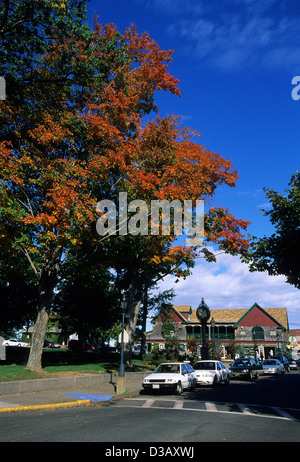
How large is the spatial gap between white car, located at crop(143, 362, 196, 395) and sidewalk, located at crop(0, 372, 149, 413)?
Result: 1.12 meters

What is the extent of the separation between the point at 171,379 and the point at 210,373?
5010 mm

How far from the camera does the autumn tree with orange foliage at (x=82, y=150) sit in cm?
1505

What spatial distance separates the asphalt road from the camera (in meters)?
6.99

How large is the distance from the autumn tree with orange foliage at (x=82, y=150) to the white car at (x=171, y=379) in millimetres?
5287

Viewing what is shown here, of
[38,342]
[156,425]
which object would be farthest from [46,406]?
[38,342]

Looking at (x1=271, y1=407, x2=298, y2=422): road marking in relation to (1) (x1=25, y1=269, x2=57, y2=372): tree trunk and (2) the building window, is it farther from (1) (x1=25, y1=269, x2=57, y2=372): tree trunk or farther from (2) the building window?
Result: (2) the building window

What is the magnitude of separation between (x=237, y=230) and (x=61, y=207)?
11380 mm

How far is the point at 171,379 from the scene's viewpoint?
15602 millimetres

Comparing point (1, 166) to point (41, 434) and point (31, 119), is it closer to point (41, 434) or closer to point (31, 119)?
point (31, 119)

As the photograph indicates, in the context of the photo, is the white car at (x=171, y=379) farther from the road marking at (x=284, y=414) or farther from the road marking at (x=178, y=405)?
the road marking at (x=284, y=414)

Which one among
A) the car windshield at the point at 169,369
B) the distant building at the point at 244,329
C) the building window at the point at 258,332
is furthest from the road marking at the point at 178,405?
the building window at the point at 258,332

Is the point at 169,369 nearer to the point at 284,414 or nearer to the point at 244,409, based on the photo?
the point at 244,409

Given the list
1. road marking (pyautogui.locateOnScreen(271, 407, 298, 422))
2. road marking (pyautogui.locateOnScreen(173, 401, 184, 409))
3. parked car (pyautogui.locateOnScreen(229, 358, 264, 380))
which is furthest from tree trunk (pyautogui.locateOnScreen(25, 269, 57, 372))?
parked car (pyautogui.locateOnScreen(229, 358, 264, 380))
